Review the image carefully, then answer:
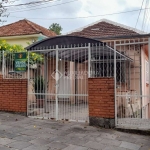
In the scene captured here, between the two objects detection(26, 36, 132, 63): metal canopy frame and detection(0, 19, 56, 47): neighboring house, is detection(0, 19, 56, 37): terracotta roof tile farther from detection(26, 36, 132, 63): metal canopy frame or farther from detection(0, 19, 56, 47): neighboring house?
detection(26, 36, 132, 63): metal canopy frame

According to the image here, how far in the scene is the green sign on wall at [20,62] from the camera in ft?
24.5

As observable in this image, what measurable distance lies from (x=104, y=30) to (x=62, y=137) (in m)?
10.1

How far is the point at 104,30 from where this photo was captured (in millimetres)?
14000

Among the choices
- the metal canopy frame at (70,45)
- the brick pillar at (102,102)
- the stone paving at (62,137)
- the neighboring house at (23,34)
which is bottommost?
the stone paving at (62,137)

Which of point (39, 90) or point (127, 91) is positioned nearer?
point (127, 91)

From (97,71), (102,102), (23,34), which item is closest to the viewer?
(102,102)

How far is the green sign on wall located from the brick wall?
427mm

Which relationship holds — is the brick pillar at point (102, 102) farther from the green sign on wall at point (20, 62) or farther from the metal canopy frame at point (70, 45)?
the green sign on wall at point (20, 62)

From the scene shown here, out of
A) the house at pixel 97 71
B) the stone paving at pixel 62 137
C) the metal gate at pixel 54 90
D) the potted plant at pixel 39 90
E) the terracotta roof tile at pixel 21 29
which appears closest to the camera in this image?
the stone paving at pixel 62 137

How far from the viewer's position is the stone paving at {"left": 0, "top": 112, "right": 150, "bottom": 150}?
456 cm

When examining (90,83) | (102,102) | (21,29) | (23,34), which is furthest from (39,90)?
(21,29)

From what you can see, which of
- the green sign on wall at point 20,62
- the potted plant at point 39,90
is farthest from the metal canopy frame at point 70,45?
the potted plant at point 39,90

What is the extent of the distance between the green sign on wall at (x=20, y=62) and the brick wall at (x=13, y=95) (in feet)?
1.40

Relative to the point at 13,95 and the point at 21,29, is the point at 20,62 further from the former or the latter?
the point at 21,29
